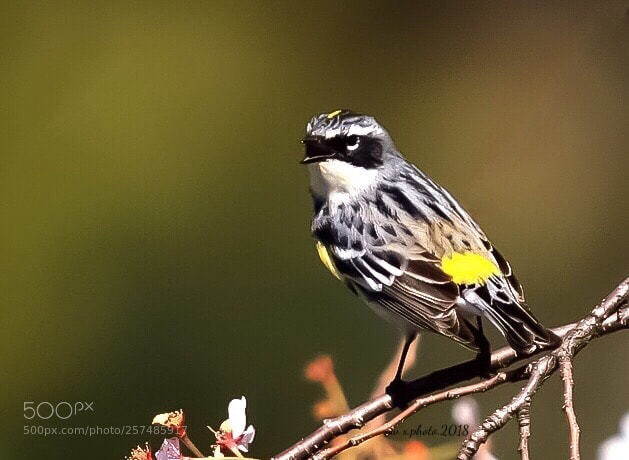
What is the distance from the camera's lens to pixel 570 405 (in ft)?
3.20

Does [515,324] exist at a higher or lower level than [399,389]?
higher

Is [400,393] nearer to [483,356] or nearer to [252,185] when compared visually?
[483,356]

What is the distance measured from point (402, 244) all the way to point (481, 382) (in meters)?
0.23

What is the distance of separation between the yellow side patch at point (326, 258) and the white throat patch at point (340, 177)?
8 cm

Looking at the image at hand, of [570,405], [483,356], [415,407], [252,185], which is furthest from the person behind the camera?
[252,185]

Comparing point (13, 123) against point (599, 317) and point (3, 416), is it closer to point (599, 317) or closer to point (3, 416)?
point (3, 416)

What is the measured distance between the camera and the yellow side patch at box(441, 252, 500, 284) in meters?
1.17

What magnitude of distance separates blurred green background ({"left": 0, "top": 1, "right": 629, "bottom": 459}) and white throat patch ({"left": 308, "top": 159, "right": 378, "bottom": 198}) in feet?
0.20

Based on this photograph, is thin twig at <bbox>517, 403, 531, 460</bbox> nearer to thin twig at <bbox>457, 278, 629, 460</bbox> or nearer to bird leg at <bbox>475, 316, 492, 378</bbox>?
thin twig at <bbox>457, 278, 629, 460</bbox>

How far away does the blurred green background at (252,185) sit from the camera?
Result: 129 cm

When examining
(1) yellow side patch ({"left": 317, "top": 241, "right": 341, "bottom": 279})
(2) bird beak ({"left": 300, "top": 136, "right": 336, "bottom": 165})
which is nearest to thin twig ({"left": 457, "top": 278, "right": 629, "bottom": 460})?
(1) yellow side patch ({"left": 317, "top": 241, "right": 341, "bottom": 279})

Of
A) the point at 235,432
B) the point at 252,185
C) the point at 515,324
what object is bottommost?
the point at 235,432

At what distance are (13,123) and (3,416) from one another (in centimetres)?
46

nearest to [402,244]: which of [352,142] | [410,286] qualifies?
[410,286]
